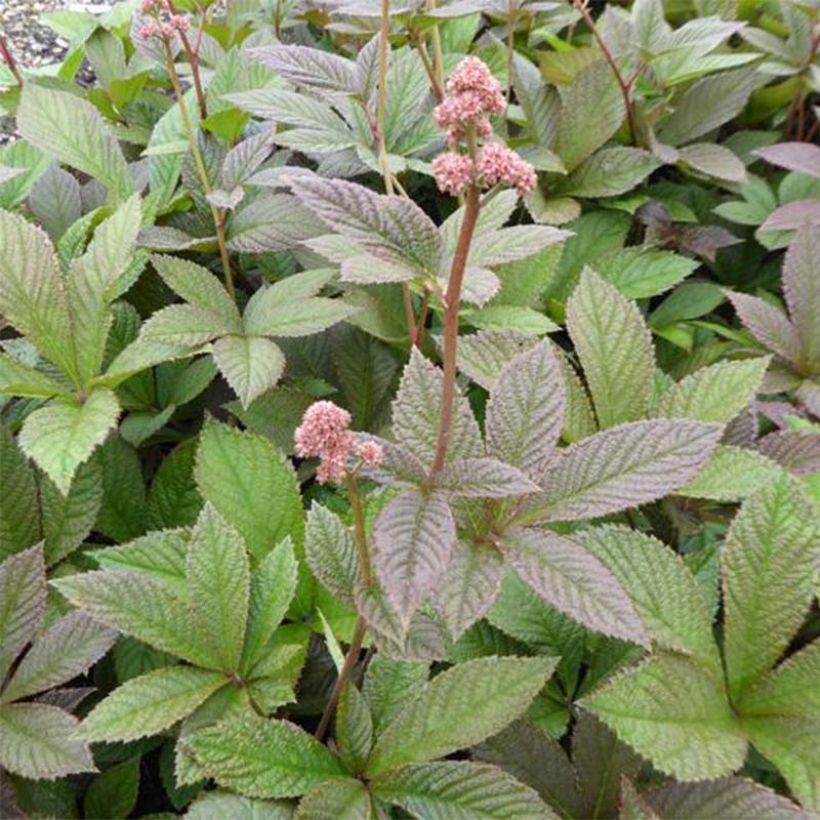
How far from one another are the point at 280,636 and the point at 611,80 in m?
0.96

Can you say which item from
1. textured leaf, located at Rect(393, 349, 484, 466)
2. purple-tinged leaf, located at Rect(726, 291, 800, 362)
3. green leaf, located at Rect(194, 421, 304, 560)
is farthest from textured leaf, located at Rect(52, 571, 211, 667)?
purple-tinged leaf, located at Rect(726, 291, 800, 362)

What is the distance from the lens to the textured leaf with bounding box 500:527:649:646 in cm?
66

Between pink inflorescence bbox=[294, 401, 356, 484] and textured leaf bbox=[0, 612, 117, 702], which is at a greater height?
pink inflorescence bbox=[294, 401, 356, 484]

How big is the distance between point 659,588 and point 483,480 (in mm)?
229

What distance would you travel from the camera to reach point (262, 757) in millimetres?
758

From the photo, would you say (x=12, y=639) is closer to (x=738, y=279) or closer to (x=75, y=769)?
(x=75, y=769)

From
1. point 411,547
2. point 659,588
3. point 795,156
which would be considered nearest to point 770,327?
point 795,156

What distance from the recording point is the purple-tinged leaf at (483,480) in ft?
2.18

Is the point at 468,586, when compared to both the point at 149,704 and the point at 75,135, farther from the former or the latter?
the point at 75,135

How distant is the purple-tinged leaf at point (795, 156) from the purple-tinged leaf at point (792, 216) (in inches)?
1.9

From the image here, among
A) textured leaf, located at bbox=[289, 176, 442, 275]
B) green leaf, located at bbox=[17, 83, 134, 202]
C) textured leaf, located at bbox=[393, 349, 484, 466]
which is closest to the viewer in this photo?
textured leaf, located at bbox=[289, 176, 442, 275]

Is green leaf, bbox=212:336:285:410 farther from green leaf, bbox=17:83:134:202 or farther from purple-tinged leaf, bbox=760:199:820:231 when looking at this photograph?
purple-tinged leaf, bbox=760:199:820:231

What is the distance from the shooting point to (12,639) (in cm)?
86

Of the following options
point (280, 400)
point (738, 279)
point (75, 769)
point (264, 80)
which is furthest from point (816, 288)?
point (75, 769)
